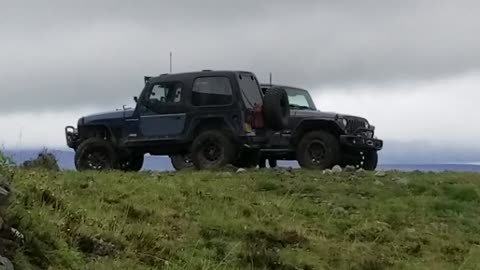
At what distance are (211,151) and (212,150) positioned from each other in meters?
0.03

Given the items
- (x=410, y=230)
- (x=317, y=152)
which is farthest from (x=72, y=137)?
(x=410, y=230)

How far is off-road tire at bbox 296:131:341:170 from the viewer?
1536 cm

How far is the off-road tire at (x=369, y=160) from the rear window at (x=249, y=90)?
7.15 feet

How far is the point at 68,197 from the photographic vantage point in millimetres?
8680

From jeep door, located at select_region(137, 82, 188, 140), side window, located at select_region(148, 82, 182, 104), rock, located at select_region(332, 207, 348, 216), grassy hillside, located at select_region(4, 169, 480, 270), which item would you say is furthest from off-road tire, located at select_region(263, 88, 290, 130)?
rock, located at select_region(332, 207, 348, 216)

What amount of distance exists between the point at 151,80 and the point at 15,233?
31.1 ft

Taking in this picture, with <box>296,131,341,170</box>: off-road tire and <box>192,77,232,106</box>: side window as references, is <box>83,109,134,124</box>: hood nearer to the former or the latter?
<box>192,77,232,106</box>: side window

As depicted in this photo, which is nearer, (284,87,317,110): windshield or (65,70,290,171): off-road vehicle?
(65,70,290,171): off-road vehicle

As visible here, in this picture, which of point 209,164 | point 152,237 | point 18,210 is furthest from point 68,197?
point 209,164

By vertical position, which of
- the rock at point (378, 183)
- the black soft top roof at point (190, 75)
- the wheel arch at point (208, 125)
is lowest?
the rock at point (378, 183)

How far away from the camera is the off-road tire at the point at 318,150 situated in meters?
15.4

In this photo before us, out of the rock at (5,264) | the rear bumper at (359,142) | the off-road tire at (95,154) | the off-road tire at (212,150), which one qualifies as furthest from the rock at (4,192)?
the rear bumper at (359,142)

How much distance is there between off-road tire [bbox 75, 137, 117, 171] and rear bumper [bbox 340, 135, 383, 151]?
13.2 feet

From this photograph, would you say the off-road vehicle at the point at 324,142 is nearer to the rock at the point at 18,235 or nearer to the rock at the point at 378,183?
the rock at the point at 378,183
